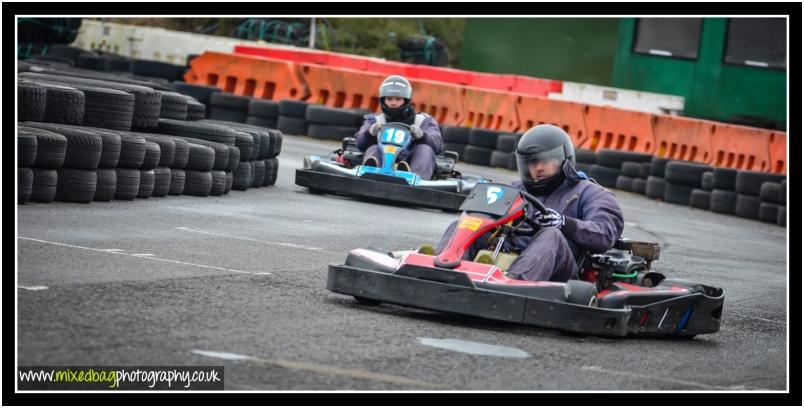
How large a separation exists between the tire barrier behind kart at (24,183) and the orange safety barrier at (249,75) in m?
12.5

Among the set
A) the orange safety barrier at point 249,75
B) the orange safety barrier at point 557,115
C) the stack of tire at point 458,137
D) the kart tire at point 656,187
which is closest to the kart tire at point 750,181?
the kart tire at point 656,187

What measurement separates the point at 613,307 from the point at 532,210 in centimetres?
70

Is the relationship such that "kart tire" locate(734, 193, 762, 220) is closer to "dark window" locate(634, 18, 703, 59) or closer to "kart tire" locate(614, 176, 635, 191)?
"kart tire" locate(614, 176, 635, 191)

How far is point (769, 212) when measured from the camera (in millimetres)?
16500

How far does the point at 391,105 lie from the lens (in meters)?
13.6

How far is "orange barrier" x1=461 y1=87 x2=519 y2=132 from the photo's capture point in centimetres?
2030

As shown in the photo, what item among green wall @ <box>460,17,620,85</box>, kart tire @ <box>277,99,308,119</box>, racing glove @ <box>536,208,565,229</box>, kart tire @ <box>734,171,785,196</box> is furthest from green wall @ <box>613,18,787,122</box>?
racing glove @ <box>536,208,565,229</box>

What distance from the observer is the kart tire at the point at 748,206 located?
54.8 ft

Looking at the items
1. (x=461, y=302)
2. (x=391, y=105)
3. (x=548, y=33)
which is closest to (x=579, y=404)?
(x=461, y=302)

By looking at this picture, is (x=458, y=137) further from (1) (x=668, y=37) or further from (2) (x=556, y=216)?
(2) (x=556, y=216)

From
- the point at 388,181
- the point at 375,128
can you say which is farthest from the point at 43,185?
the point at 375,128

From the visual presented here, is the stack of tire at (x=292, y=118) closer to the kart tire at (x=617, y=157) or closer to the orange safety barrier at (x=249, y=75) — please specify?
the orange safety barrier at (x=249, y=75)

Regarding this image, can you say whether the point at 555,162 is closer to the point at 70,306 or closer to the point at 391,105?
the point at 70,306

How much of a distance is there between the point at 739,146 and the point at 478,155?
3.84 metres
